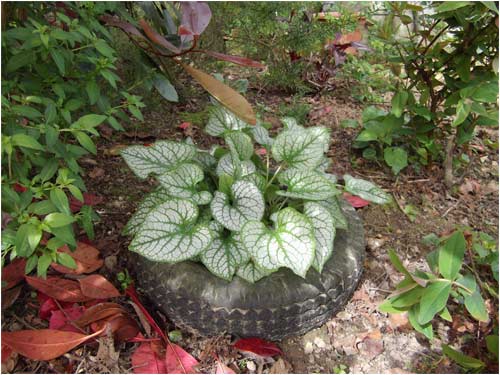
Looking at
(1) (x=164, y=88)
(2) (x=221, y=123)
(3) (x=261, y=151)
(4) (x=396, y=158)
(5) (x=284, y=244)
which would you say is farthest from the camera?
(3) (x=261, y=151)

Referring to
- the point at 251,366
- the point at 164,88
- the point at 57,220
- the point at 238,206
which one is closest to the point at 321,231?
the point at 238,206

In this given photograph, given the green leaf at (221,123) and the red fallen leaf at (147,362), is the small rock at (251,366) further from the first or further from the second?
the green leaf at (221,123)

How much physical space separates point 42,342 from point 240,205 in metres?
0.66

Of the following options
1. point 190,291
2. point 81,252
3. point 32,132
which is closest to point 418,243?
point 190,291

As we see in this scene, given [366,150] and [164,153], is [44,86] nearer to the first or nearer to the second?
[164,153]

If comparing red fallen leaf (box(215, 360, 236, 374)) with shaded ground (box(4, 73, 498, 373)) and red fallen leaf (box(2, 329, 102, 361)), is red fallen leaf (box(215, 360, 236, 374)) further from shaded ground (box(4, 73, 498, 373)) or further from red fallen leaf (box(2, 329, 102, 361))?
red fallen leaf (box(2, 329, 102, 361))

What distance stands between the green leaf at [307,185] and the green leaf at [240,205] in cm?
8

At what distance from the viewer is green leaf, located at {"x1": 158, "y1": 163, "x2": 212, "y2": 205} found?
1.28 meters

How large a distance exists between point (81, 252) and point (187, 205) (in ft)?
1.53

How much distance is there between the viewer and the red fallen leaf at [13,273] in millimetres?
1306

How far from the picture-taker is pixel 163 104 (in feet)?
7.68

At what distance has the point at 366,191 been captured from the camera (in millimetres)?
1436

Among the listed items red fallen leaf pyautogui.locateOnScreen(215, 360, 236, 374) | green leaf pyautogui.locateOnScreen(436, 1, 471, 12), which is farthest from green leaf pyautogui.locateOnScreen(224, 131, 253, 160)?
green leaf pyautogui.locateOnScreen(436, 1, 471, 12)

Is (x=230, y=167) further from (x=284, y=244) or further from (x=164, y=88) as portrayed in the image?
(x=164, y=88)
